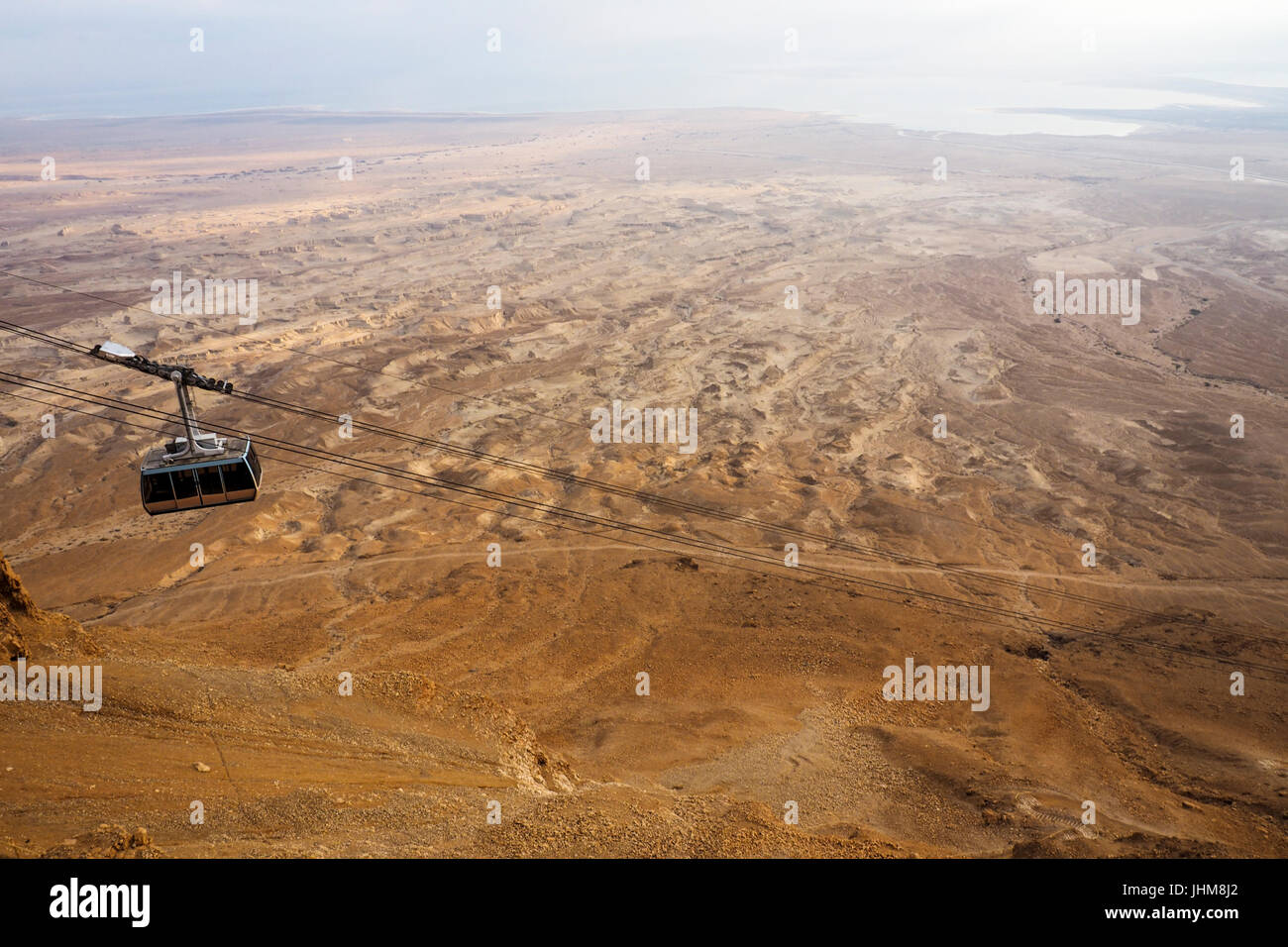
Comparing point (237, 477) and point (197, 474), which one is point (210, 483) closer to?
point (197, 474)

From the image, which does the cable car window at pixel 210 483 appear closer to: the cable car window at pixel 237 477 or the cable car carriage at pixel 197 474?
the cable car carriage at pixel 197 474

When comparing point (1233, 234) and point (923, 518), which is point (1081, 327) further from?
point (1233, 234)

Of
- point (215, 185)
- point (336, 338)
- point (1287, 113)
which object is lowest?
point (336, 338)

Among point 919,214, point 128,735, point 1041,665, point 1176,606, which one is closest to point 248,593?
point 128,735

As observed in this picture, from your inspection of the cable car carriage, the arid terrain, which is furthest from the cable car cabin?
the arid terrain

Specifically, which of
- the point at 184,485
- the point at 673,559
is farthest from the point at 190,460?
the point at 673,559

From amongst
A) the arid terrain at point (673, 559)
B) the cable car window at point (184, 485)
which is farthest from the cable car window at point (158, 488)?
the arid terrain at point (673, 559)

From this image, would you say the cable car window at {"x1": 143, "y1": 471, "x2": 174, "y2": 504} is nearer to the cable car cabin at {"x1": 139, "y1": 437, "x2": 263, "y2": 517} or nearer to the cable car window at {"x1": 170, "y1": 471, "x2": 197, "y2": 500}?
the cable car cabin at {"x1": 139, "y1": 437, "x2": 263, "y2": 517}
